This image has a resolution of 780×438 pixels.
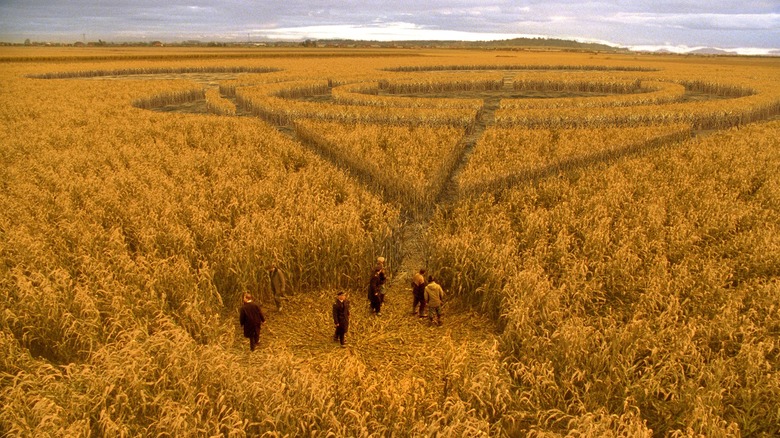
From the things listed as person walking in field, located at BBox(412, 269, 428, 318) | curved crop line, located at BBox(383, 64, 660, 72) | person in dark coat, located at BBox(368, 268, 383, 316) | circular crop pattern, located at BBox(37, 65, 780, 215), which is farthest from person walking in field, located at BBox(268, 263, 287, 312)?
curved crop line, located at BBox(383, 64, 660, 72)

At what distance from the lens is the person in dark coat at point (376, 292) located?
34.1 ft

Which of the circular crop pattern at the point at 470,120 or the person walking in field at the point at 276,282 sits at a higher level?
the circular crop pattern at the point at 470,120

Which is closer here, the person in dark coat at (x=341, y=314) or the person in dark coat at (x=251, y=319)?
the person in dark coat at (x=251, y=319)

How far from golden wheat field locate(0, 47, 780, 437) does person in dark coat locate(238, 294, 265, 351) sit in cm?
28

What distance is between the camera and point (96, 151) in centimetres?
2027

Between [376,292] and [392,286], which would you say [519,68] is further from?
[376,292]

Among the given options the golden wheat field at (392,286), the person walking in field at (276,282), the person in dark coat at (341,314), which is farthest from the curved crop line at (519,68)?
the person in dark coat at (341,314)

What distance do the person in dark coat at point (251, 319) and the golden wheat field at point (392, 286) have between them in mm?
278

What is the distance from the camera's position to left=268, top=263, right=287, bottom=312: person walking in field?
33.9 ft

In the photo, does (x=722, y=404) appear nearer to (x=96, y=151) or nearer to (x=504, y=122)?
(x=96, y=151)

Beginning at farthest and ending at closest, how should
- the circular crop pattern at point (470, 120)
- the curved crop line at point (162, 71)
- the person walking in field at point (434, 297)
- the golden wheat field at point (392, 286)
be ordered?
the curved crop line at point (162, 71) < the circular crop pattern at point (470, 120) < the person walking in field at point (434, 297) < the golden wheat field at point (392, 286)

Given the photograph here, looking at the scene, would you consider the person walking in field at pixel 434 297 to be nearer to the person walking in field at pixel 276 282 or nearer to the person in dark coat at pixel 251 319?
the person walking in field at pixel 276 282

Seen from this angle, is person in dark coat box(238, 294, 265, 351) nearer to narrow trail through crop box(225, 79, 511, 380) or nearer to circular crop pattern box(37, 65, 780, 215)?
narrow trail through crop box(225, 79, 511, 380)

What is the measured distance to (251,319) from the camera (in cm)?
898
